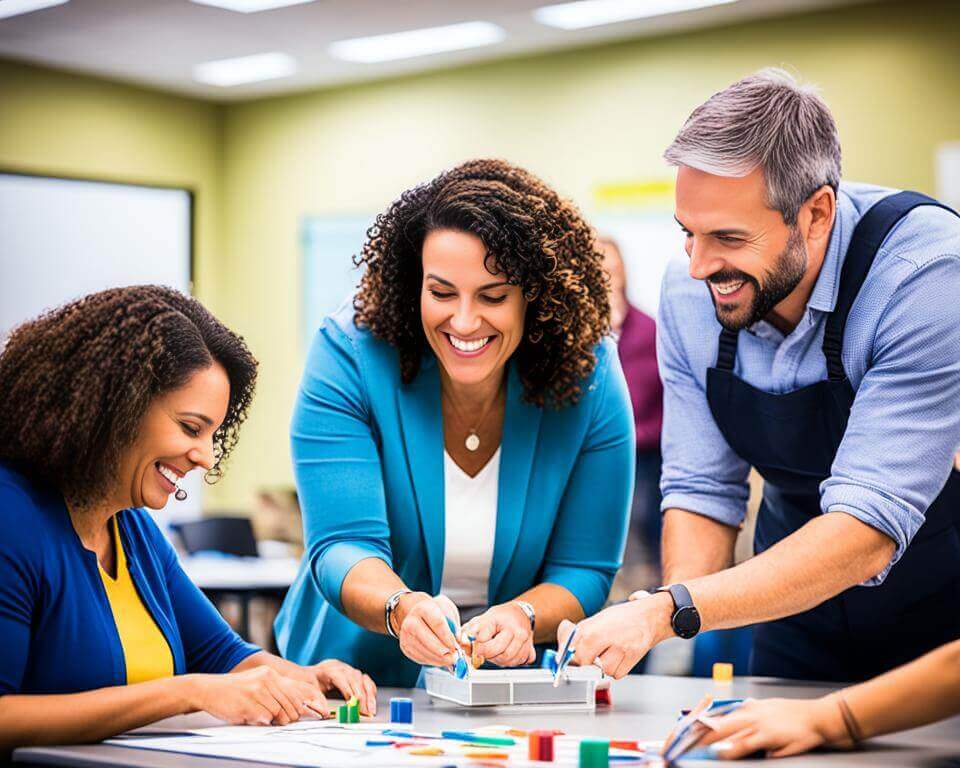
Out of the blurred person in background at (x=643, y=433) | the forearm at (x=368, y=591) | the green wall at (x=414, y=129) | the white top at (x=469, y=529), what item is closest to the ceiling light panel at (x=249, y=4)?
the green wall at (x=414, y=129)

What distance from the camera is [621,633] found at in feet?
6.57

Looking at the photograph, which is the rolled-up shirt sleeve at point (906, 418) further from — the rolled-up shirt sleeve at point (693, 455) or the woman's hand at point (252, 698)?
the woman's hand at point (252, 698)

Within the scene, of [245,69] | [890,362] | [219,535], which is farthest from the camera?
[245,69]

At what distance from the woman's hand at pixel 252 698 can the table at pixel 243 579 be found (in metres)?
2.56

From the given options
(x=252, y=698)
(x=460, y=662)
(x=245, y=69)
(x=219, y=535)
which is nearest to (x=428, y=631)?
(x=460, y=662)

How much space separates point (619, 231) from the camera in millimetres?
7203

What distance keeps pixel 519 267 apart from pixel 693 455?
1.68 feet

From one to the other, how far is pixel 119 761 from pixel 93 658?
30cm

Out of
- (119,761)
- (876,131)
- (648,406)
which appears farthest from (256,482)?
(119,761)

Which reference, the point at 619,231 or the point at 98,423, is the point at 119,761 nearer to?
the point at 98,423

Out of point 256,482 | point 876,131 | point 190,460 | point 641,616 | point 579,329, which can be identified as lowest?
point 256,482

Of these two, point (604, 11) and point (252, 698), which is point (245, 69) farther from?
point (252, 698)

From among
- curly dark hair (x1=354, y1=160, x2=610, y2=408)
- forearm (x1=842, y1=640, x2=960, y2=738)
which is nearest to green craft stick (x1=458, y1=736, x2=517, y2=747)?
forearm (x1=842, y1=640, x2=960, y2=738)

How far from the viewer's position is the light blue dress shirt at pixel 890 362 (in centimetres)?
211
